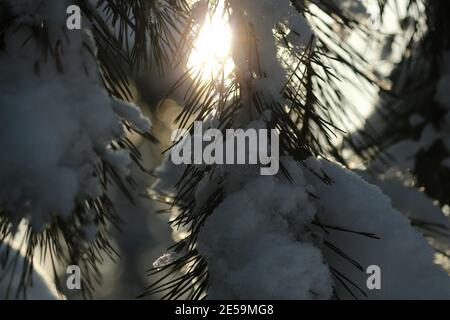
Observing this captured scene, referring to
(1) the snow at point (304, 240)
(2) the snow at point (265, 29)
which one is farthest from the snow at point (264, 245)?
(2) the snow at point (265, 29)

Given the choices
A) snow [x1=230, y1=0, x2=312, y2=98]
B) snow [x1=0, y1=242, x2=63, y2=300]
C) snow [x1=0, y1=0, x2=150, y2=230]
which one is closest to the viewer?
snow [x1=0, y1=0, x2=150, y2=230]

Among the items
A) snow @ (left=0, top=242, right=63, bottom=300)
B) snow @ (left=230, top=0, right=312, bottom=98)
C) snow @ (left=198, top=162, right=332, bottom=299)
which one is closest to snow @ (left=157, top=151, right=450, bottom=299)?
snow @ (left=198, top=162, right=332, bottom=299)

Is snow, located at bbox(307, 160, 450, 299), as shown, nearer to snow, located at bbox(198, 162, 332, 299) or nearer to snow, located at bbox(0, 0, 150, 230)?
snow, located at bbox(198, 162, 332, 299)

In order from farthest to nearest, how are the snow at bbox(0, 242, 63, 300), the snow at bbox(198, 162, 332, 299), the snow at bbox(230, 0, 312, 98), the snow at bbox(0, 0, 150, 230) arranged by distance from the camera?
the snow at bbox(0, 242, 63, 300), the snow at bbox(230, 0, 312, 98), the snow at bbox(198, 162, 332, 299), the snow at bbox(0, 0, 150, 230)

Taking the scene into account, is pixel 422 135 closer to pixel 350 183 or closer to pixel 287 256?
pixel 350 183

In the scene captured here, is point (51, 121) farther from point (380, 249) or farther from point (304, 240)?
point (380, 249)

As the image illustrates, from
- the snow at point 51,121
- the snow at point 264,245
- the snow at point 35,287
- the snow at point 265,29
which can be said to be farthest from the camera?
the snow at point 35,287

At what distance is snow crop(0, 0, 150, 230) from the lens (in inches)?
33.4

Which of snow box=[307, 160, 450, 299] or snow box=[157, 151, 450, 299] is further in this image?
snow box=[307, 160, 450, 299]

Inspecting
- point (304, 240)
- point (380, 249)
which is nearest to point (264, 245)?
point (304, 240)

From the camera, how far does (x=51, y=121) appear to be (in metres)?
0.88

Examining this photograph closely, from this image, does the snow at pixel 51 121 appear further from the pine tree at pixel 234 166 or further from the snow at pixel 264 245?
the snow at pixel 264 245

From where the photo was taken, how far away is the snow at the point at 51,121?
0.85m

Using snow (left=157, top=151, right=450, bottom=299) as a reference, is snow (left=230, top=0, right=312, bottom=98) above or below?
above
